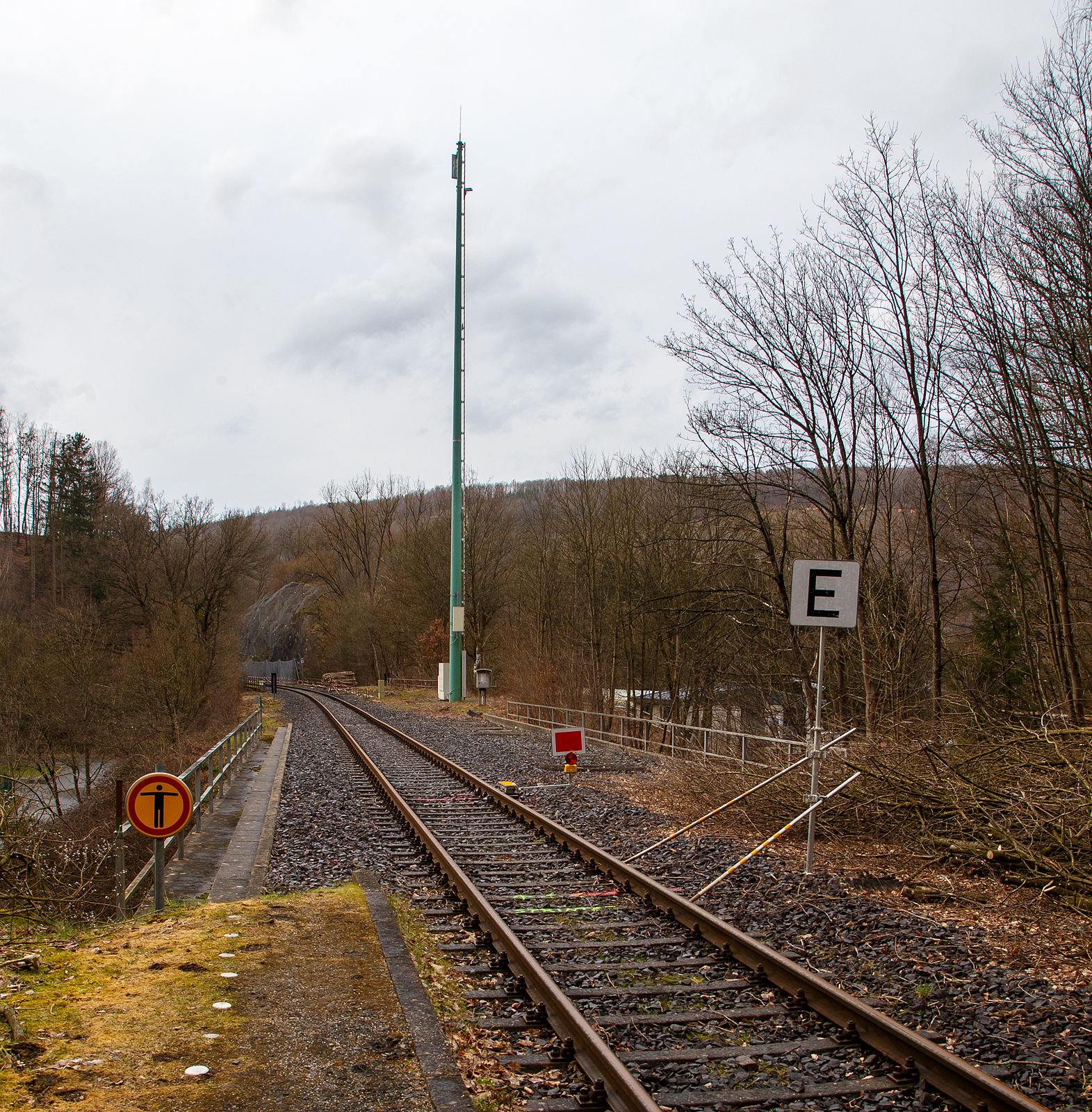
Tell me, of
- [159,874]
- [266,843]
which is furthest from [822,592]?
[266,843]

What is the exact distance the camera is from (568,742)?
54.6 ft

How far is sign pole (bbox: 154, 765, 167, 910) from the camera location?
7179 millimetres

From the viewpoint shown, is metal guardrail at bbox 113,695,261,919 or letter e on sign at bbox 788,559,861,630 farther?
letter e on sign at bbox 788,559,861,630

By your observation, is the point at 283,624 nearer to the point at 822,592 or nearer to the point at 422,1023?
the point at 822,592

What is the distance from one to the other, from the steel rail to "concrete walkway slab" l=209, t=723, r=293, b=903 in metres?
1.83

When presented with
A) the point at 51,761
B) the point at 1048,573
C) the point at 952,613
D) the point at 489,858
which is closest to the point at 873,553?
the point at 952,613

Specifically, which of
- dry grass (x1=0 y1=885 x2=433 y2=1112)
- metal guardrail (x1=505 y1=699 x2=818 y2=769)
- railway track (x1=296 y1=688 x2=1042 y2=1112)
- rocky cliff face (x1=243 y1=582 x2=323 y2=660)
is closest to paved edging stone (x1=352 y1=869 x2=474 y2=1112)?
dry grass (x1=0 y1=885 x2=433 y2=1112)

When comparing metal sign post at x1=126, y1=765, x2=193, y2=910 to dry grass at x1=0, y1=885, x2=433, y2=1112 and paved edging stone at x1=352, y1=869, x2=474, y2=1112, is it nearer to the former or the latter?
dry grass at x1=0, y1=885, x2=433, y2=1112

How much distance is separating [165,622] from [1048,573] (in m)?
31.1

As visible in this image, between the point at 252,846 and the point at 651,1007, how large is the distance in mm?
6594

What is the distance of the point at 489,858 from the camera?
980 centimetres

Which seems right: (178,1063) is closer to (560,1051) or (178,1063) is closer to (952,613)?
(560,1051)

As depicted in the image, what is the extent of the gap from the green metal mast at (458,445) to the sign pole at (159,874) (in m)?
25.8

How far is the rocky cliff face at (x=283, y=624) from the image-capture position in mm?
88062
